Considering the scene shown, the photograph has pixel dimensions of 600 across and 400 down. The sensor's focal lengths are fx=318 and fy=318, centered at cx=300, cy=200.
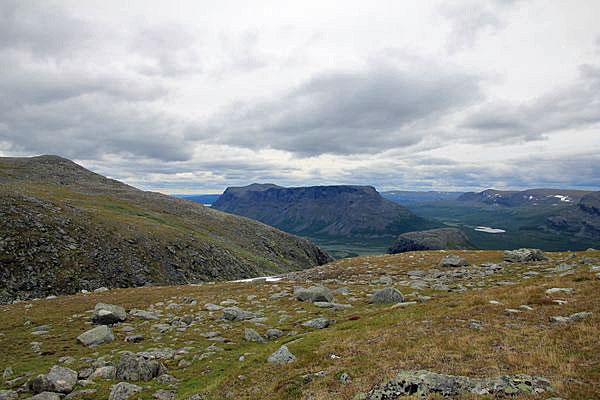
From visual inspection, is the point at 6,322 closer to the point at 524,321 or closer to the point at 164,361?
the point at 164,361

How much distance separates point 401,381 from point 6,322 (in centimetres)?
3225

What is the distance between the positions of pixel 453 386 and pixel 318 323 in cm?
1397

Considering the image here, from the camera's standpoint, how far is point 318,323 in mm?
23828

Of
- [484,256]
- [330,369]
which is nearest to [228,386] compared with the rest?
[330,369]


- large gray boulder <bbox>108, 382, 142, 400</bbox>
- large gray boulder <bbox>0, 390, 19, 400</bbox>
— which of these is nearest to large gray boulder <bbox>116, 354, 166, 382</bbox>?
large gray boulder <bbox>108, 382, 142, 400</bbox>

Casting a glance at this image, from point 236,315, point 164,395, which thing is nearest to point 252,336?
point 236,315

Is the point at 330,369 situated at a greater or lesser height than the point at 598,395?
lesser

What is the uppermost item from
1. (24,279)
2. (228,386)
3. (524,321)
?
(524,321)

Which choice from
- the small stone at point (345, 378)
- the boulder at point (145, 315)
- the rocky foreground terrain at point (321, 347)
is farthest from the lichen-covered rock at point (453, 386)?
the boulder at point (145, 315)

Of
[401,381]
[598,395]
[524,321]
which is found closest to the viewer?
[598,395]

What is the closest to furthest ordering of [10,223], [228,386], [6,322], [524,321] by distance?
[228,386] → [524,321] → [6,322] → [10,223]

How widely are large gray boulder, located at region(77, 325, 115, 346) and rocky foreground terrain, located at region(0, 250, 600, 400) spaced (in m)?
Result: 0.09

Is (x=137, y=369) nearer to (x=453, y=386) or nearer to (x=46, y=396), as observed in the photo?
(x=46, y=396)

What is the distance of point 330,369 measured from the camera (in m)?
14.2
